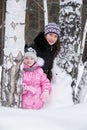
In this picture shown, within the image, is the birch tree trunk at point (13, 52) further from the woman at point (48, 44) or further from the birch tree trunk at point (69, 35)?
the birch tree trunk at point (69, 35)

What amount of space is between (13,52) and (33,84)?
3.85 ft

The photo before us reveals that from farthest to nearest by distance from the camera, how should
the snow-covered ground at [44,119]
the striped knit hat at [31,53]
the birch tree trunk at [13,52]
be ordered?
the striped knit hat at [31,53]
the birch tree trunk at [13,52]
the snow-covered ground at [44,119]

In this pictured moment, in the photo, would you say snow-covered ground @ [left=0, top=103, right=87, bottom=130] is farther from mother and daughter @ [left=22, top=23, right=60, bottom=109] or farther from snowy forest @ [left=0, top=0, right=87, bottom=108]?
mother and daughter @ [left=22, top=23, right=60, bottom=109]

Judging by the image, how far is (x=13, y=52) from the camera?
460 cm

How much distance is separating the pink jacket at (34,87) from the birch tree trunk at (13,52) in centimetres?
84

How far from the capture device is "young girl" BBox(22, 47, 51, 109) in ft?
18.6

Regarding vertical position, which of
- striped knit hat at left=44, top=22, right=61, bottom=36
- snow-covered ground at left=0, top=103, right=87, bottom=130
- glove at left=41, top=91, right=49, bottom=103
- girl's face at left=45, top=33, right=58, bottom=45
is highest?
striped knit hat at left=44, top=22, right=61, bottom=36

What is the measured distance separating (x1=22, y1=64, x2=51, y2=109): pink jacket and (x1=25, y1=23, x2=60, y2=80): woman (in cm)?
28

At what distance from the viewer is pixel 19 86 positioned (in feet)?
15.5

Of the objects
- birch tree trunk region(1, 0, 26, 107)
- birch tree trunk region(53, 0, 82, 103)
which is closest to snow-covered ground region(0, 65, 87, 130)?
birch tree trunk region(1, 0, 26, 107)

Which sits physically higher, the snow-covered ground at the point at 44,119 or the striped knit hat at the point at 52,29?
the striped knit hat at the point at 52,29

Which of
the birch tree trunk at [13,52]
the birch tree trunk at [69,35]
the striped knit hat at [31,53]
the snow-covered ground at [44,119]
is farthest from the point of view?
the birch tree trunk at [69,35]

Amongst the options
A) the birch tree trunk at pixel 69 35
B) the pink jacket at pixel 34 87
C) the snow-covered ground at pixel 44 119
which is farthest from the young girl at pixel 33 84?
→ the snow-covered ground at pixel 44 119

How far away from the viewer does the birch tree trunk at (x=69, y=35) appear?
6375mm
